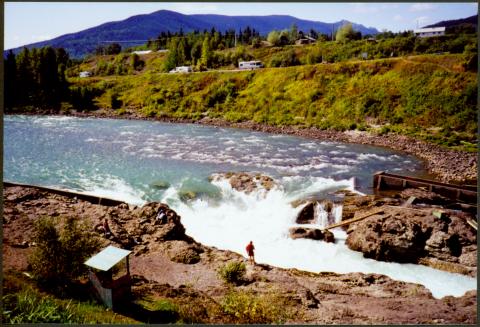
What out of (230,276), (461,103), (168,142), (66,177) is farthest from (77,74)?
(230,276)

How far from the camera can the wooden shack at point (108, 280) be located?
800cm

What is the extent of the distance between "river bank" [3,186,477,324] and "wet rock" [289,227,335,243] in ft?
5.93

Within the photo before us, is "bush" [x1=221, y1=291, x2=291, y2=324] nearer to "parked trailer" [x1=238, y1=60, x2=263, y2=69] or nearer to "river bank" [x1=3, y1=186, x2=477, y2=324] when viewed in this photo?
"river bank" [x1=3, y1=186, x2=477, y2=324]

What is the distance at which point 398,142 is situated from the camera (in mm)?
23062

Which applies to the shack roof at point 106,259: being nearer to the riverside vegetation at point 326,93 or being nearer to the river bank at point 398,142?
the river bank at point 398,142

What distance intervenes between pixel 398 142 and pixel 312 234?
42.9 feet

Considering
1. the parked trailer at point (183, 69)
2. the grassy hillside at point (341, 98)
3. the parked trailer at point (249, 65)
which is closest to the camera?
the grassy hillside at point (341, 98)

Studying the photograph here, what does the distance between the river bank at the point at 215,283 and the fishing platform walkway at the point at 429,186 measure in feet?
16.5

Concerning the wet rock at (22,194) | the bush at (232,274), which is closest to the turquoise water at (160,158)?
the wet rock at (22,194)

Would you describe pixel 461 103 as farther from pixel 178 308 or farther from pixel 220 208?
pixel 178 308

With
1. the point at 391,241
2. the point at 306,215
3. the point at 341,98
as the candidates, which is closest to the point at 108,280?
the point at 306,215

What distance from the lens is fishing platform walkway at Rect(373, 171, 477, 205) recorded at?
13.6 m

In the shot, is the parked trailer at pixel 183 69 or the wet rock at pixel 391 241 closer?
the wet rock at pixel 391 241

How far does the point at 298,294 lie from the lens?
9.19m
